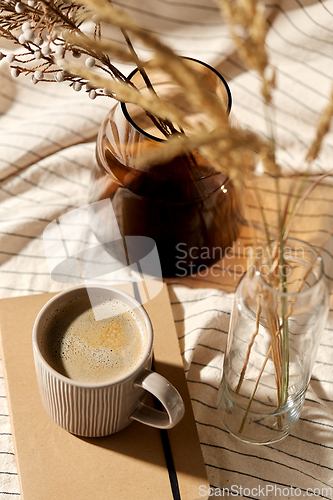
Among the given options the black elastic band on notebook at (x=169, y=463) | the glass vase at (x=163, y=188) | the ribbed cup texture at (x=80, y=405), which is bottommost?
the black elastic band on notebook at (x=169, y=463)

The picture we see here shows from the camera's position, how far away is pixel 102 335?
48cm

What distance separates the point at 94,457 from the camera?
0.49 m

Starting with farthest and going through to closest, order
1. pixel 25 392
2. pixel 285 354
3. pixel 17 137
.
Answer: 1. pixel 17 137
2. pixel 25 392
3. pixel 285 354

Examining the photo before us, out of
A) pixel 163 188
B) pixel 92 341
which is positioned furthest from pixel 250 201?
pixel 92 341

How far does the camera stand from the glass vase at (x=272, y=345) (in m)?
0.39

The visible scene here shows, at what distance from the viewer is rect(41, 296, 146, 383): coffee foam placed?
454 millimetres

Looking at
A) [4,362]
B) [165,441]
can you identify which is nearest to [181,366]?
[165,441]

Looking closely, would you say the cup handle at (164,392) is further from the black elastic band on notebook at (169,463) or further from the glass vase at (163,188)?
the glass vase at (163,188)

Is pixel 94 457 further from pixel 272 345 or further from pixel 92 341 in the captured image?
pixel 272 345

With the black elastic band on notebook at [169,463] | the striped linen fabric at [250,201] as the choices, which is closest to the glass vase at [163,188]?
the striped linen fabric at [250,201]

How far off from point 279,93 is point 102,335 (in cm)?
52

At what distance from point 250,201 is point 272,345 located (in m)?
0.35

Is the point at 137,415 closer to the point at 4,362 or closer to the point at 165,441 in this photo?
the point at 165,441

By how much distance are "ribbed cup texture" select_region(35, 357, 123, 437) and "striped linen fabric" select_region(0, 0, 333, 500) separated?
0.30 ft
